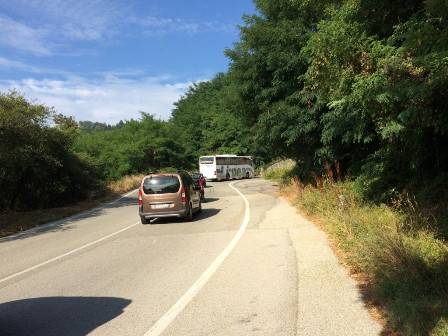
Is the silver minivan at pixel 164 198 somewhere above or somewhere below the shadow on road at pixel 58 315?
above

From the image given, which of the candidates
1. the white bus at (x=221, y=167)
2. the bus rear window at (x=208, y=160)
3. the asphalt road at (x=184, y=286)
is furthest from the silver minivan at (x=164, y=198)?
the bus rear window at (x=208, y=160)

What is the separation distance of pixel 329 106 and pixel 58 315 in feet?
25.7

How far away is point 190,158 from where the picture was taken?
259ft

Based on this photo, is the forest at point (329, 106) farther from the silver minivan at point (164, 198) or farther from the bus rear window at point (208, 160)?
the bus rear window at point (208, 160)

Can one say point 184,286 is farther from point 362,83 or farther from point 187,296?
point 362,83

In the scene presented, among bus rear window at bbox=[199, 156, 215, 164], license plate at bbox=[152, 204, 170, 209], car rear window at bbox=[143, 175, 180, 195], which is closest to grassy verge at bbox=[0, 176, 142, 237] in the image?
car rear window at bbox=[143, 175, 180, 195]

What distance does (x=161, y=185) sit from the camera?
606 inches

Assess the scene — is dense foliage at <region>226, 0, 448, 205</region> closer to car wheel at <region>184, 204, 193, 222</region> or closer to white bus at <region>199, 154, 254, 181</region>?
car wheel at <region>184, 204, 193, 222</region>

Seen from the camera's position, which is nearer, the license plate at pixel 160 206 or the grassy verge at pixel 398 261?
the grassy verge at pixel 398 261

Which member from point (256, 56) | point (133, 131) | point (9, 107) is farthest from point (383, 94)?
point (133, 131)

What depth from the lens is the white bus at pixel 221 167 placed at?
2028 inches

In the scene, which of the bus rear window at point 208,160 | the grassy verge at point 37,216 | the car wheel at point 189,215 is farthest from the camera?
the bus rear window at point 208,160

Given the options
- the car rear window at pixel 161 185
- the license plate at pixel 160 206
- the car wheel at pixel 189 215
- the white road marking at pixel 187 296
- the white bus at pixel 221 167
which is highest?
the white bus at pixel 221 167

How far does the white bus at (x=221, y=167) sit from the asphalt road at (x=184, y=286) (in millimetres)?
38678
